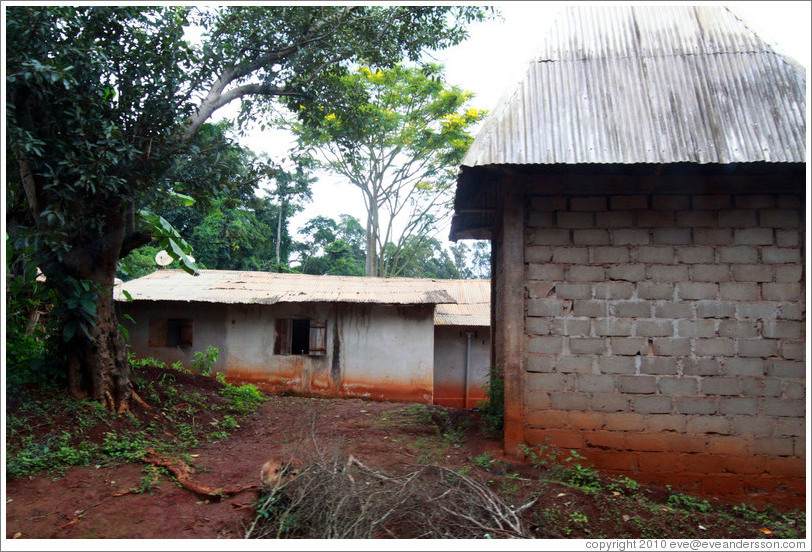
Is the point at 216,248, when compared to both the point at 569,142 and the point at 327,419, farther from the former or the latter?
the point at 569,142

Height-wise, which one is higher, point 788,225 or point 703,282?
point 788,225

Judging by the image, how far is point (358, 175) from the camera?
20.2 meters

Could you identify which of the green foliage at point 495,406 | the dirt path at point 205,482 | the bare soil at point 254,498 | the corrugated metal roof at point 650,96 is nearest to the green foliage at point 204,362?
the dirt path at point 205,482

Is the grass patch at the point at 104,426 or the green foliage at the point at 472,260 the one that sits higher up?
the green foliage at the point at 472,260

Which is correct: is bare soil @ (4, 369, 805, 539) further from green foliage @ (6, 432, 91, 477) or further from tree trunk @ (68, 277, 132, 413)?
tree trunk @ (68, 277, 132, 413)

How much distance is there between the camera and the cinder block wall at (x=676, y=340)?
5461 millimetres

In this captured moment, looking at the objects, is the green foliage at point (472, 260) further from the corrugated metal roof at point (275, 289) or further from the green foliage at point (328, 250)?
the corrugated metal roof at point (275, 289)

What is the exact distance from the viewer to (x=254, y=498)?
15.8 feet

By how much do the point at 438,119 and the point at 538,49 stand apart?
11.8 meters

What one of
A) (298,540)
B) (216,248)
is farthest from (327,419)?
(216,248)

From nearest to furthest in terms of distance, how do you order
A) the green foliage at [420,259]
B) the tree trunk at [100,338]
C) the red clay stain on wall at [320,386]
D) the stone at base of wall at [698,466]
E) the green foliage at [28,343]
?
the stone at base of wall at [698,466] < the green foliage at [28,343] < the tree trunk at [100,338] < the red clay stain on wall at [320,386] < the green foliage at [420,259]

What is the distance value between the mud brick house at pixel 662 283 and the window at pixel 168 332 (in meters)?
9.67

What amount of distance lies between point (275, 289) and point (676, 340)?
10.1 m

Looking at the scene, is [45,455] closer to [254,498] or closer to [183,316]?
[254,498]
